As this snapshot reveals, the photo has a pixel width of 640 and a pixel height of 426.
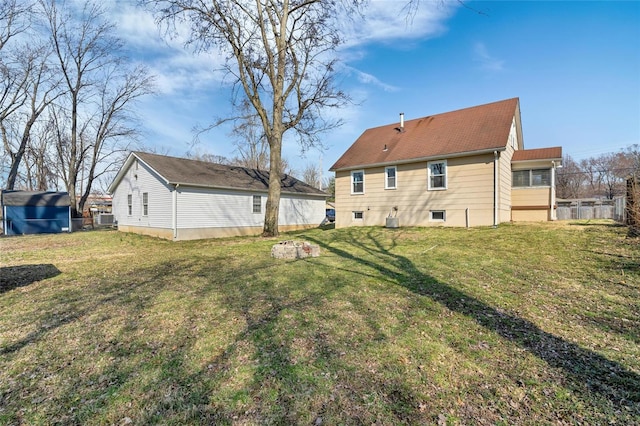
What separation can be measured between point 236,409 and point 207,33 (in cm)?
1490

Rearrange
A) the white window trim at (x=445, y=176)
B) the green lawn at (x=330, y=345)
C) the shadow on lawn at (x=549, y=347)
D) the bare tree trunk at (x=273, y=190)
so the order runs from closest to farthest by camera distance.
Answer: the green lawn at (x=330, y=345), the shadow on lawn at (x=549, y=347), the bare tree trunk at (x=273, y=190), the white window trim at (x=445, y=176)

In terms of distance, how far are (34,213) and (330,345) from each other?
23.6 metres

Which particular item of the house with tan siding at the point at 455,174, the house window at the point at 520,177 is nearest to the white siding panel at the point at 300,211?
the house with tan siding at the point at 455,174

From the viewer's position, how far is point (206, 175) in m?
16.4

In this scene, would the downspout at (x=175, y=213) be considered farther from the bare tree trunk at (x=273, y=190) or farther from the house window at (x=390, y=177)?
the house window at (x=390, y=177)

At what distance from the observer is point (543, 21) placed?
27.8ft

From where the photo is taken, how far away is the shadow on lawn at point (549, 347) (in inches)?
103

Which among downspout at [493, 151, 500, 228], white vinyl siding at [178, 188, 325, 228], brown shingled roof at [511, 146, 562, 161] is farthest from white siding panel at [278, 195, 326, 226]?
brown shingled roof at [511, 146, 562, 161]

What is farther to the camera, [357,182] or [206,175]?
[357,182]

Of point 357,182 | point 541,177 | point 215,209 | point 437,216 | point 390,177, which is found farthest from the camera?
point 357,182

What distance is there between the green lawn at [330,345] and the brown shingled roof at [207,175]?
8250mm

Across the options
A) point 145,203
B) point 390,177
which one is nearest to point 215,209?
point 145,203

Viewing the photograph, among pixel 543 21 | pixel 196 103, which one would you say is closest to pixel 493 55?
pixel 543 21

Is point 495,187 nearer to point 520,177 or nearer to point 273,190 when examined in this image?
point 520,177
